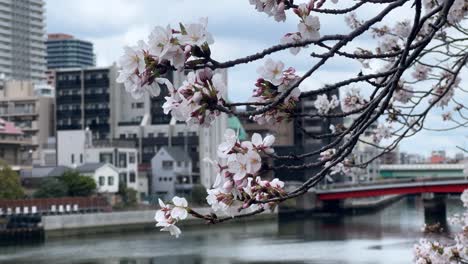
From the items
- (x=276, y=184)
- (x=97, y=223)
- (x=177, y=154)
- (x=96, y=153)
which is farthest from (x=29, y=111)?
(x=276, y=184)

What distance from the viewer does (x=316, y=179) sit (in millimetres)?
2312

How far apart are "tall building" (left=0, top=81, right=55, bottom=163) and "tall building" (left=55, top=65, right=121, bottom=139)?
2.64ft

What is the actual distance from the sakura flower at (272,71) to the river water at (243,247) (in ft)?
64.4

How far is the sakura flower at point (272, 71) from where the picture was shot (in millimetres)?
2281

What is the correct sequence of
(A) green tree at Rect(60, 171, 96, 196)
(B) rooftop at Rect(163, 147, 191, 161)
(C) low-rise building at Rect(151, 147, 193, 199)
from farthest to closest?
(B) rooftop at Rect(163, 147, 191, 161) < (C) low-rise building at Rect(151, 147, 193, 199) < (A) green tree at Rect(60, 171, 96, 196)

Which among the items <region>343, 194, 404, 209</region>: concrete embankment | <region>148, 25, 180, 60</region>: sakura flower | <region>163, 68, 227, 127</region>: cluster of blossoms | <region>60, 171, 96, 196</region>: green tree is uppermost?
<region>148, 25, 180, 60</region>: sakura flower

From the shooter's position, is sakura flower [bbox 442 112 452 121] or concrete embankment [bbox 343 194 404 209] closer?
sakura flower [bbox 442 112 452 121]

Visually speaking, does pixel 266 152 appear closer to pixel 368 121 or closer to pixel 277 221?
pixel 368 121

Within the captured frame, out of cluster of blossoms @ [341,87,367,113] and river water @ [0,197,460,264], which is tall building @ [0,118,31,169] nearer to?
river water @ [0,197,460,264]

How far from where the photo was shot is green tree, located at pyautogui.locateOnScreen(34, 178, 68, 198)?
41.2 meters

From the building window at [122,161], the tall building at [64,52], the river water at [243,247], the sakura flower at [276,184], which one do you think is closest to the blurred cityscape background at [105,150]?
the building window at [122,161]

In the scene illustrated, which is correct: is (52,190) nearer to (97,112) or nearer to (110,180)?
(110,180)

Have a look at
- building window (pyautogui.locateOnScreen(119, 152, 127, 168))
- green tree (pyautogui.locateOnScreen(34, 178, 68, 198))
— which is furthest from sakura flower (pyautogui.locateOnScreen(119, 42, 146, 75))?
building window (pyautogui.locateOnScreen(119, 152, 127, 168))

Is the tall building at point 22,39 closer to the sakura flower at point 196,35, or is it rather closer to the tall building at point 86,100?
the tall building at point 86,100
